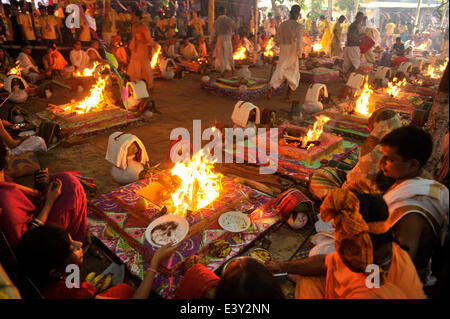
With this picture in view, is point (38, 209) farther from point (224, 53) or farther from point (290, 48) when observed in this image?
point (224, 53)

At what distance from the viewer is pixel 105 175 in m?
5.52

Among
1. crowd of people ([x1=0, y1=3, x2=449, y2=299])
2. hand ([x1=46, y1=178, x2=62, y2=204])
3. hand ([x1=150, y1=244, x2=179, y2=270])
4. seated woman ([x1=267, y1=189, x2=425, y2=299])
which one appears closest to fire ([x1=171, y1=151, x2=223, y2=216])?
crowd of people ([x1=0, y1=3, x2=449, y2=299])

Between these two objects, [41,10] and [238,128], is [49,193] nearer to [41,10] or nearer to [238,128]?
[238,128]

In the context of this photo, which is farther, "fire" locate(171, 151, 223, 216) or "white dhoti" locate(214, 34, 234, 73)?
"white dhoti" locate(214, 34, 234, 73)

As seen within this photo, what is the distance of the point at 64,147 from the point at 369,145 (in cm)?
616

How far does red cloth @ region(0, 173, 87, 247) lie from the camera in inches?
114

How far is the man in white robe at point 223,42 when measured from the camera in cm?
1287

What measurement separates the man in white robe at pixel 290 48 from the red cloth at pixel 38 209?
8017mm

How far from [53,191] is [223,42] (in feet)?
38.1

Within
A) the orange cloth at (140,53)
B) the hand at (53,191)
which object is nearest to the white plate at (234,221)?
the hand at (53,191)

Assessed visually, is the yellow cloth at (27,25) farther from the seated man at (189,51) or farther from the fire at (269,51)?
the fire at (269,51)

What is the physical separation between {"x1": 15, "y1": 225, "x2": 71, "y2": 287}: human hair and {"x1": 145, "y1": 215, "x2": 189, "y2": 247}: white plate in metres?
1.27

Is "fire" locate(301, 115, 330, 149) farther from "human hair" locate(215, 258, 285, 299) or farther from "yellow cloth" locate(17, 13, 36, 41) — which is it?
"yellow cloth" locate(17, 13, 36, 41)

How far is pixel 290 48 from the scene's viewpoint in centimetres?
955
